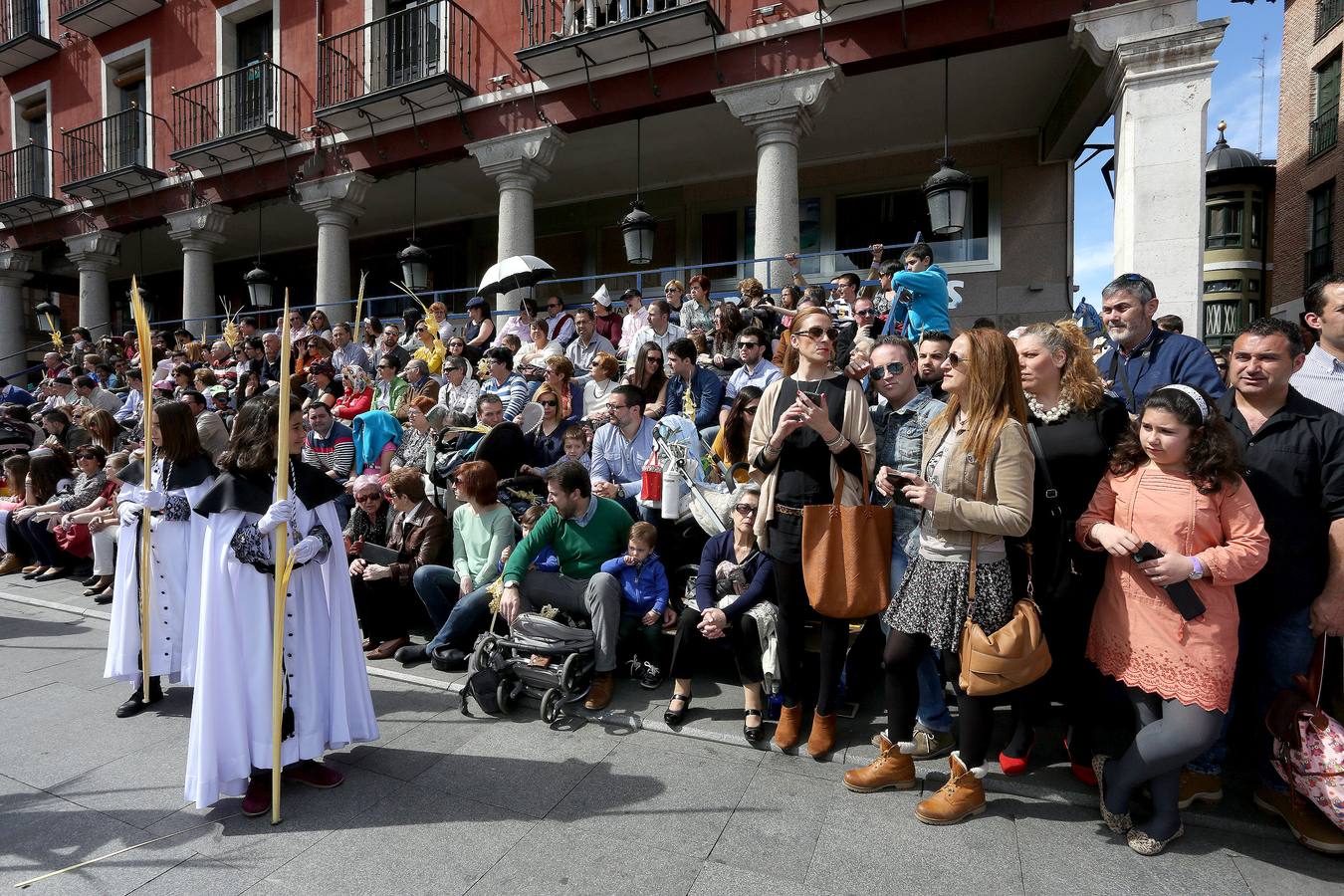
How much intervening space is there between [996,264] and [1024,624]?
34.7 feet

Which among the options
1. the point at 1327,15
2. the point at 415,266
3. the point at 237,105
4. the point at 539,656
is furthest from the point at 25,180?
the point at 1327,15

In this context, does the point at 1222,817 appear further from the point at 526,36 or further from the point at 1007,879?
the point at 526,36

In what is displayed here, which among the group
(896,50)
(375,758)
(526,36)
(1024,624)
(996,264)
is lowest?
(375,758)

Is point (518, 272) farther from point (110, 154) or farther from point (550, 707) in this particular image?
point (110, 154)

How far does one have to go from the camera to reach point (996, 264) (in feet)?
38.8

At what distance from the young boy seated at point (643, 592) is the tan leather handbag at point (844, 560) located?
138 centimetres

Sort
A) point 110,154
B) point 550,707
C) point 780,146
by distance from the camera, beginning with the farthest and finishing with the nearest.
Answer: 1. point 110,154
2. point 780,146
3. point 550,707

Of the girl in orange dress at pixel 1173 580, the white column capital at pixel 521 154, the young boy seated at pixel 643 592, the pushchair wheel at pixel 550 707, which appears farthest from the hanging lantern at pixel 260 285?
the girl in orange dress at pixel 1173 580

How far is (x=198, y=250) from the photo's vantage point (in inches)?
626

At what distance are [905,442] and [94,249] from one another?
21.5 meters

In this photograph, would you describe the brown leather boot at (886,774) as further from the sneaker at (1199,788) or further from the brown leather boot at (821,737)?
the sneaker at (1199,788)

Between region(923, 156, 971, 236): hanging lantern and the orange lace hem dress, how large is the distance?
250 inches

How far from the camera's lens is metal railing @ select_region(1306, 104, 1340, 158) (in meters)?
17.1

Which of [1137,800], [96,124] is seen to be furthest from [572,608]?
[96,124]
